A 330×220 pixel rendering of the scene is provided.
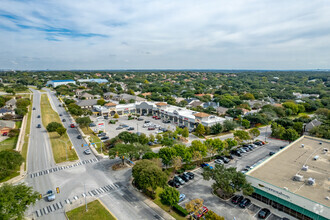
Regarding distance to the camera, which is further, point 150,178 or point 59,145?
point 59,145

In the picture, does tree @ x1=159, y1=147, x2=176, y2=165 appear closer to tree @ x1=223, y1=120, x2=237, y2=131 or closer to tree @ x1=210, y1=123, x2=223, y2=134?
tree @ x1=210, y1=123, x2=223, y2=134

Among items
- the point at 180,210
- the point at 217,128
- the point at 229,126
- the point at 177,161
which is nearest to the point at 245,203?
the point at 180,210

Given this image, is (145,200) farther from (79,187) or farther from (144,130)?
(144,130)

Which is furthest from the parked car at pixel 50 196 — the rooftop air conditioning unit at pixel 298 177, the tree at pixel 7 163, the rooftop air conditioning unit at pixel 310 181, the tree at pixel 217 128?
the tree at pixel 217 128

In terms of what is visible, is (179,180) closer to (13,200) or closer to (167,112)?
(13,200)

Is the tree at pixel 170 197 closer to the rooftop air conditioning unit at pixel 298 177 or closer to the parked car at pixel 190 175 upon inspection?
the parked car at pixel 190 175

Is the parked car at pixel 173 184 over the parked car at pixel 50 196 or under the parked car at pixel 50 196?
under
